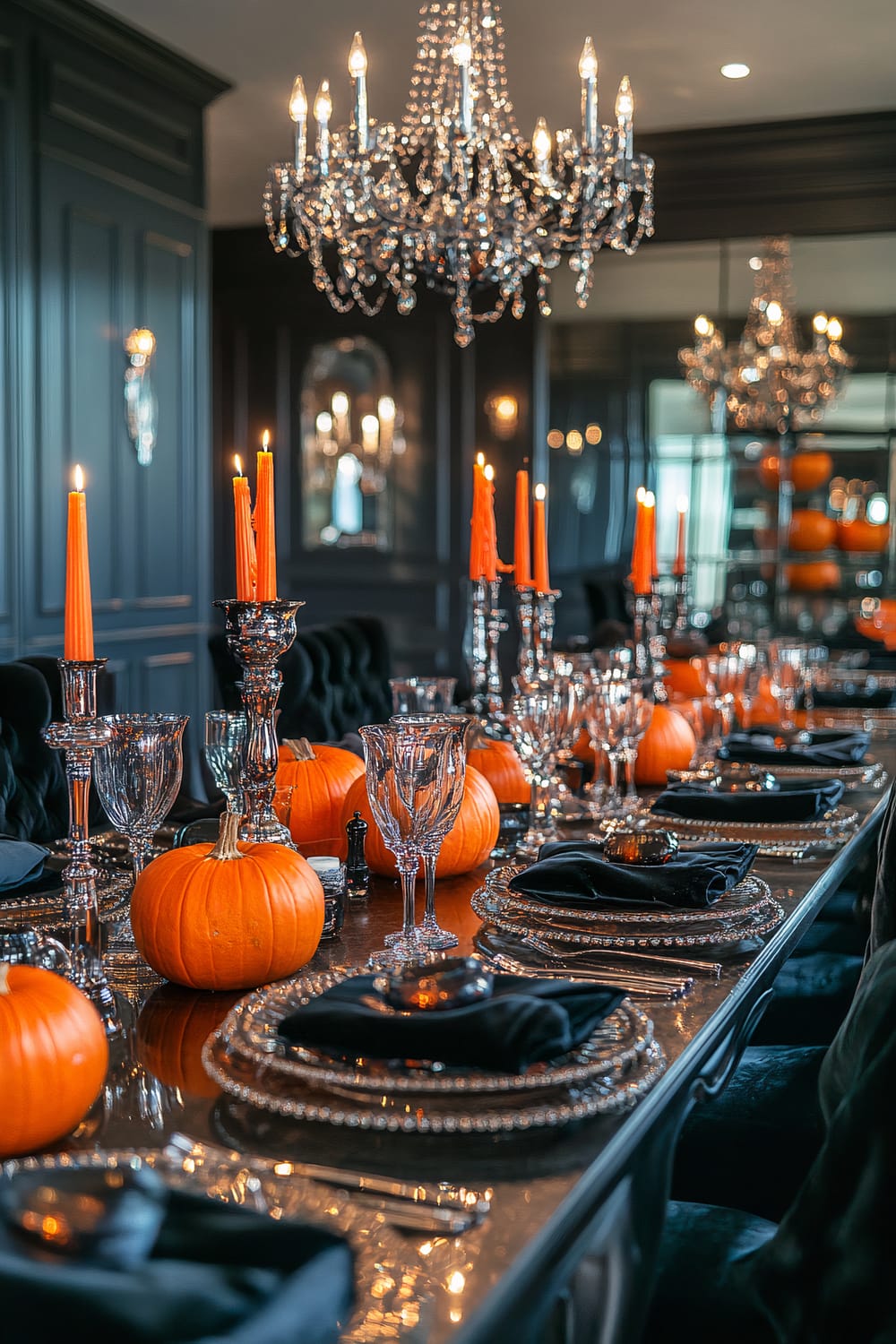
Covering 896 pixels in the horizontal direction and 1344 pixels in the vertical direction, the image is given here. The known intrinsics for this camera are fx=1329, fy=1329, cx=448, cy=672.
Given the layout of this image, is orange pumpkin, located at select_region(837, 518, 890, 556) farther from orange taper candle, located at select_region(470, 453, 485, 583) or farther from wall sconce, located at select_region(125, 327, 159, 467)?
orange taper candle, located at select_region(470, 453, 485, 583)

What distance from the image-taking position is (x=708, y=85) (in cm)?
526

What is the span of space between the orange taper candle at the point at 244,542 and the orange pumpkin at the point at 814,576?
5.12 meters

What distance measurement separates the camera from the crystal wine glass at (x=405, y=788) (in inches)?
42.8

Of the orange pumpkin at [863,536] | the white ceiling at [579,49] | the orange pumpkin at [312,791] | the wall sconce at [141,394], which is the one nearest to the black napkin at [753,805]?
the orange pumpkin at [312,791]

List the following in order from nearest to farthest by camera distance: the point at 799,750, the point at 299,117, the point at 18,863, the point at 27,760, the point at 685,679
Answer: the point at 18,863, the point at 27,760, the point at 799,750, the point at 685,679, the point at 299,117

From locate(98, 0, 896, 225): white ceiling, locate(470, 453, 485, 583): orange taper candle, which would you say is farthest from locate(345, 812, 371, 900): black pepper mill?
locate(98, 0, 896, 225): white ceiling

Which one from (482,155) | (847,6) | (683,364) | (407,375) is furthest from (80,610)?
(407,375)

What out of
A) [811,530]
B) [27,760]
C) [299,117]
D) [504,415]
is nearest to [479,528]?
[27,760]

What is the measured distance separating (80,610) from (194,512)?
4555mm

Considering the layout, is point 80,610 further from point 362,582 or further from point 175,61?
point 362,582

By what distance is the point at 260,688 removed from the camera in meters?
1.23

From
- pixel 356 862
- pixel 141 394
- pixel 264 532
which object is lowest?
pixel 356 862

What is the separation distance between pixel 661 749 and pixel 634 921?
0.91m

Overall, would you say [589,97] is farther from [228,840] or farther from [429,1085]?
[429,1085]
